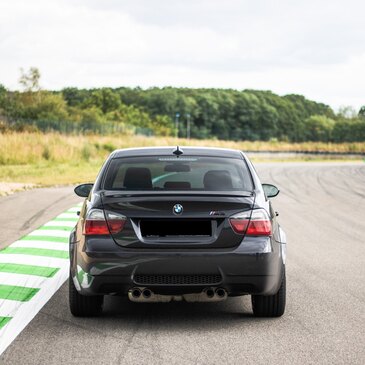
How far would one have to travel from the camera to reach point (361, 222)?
49.6ft

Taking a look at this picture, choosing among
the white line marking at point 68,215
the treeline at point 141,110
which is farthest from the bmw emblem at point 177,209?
the treeline at point 141,110

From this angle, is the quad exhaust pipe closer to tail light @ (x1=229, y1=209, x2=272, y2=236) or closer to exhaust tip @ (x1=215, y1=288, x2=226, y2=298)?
exhaust tip @ (x1=215, y1=288, x2=226, y2=298)

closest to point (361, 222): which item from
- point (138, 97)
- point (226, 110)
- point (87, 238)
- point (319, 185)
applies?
point (87, 238)

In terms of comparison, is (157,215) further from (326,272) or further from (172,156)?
(326,272)

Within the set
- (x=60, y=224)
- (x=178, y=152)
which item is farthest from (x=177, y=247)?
(x=60, y=224)

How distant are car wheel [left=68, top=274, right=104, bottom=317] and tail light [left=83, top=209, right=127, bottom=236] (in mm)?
526

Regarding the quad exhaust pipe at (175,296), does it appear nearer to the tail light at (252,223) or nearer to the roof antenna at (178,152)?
the tail light at (252,223)

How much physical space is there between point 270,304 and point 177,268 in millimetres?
984

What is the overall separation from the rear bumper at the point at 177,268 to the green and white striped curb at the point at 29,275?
0.75 meters

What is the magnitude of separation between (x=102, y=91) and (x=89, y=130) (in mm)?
85805

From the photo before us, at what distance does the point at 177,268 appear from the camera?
580 cm

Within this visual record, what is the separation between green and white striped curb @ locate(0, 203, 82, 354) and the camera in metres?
6.33

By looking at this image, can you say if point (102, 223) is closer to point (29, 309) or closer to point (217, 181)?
point (217, 181)

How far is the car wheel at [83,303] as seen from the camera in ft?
20.7
